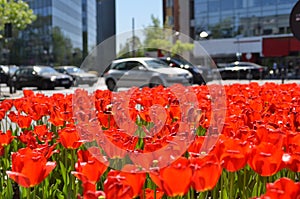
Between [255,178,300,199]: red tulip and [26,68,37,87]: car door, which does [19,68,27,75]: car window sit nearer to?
[26,68,37,87]: car door

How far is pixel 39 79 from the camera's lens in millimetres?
29156

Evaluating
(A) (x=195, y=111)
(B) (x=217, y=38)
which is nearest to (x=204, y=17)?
(B) (x=217, y=38)

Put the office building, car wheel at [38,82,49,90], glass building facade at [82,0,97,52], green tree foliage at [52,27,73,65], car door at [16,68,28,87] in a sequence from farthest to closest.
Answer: glass building facade at [82,0,97,52] < green tree foliage at [52,27,73,65] < the office building < car door at [16,68,28,87] < car wheel at [38,82,49,90]

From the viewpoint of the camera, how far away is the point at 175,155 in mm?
2066

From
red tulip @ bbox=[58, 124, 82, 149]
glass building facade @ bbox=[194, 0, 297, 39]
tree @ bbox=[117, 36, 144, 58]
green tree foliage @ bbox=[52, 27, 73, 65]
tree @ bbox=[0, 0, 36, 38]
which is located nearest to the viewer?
red tulip @ bbox=[58, 124, 82, 149]

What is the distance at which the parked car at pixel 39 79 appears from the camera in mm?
29062

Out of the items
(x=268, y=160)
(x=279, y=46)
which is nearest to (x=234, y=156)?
Answer: (x=268, y=160)

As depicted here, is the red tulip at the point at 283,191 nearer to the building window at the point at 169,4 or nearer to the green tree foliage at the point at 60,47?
the building window at the point at 169,4

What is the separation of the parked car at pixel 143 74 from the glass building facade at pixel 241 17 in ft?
98.9

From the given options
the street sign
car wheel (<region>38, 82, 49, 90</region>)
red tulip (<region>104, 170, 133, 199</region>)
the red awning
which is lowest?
red tulip (<region>104, 170, 133, 199</region>)

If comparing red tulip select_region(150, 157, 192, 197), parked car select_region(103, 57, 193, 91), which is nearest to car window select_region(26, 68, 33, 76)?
parked car select_region(103, 57, 193, 91)

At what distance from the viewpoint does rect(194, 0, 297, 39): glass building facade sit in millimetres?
51094

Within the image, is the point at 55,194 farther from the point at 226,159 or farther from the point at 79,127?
the point at 226,159

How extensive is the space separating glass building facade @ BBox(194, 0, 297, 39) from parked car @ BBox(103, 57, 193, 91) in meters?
30.1
